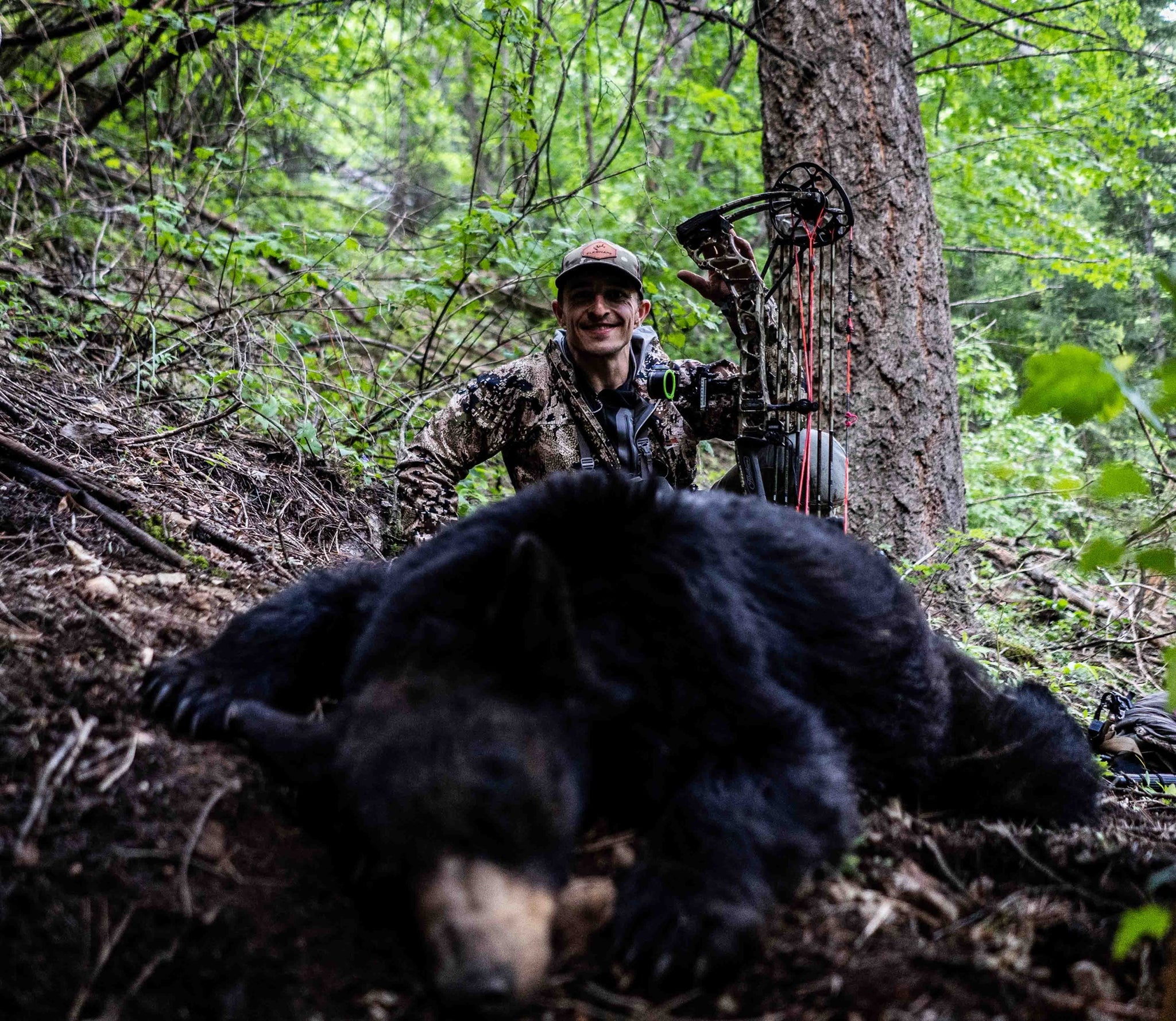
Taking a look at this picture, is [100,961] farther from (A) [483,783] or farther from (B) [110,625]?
(B) [110,625]

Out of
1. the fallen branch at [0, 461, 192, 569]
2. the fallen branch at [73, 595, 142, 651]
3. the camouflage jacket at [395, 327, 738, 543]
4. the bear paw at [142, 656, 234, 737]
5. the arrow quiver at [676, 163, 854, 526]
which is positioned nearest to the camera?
the bear paw at [142, 656, 234, 737]

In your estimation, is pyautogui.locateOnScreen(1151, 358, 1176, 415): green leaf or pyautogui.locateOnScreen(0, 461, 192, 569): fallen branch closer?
pyautogui.locateOnScreen(1151, 358, 1176, 415): green leaf

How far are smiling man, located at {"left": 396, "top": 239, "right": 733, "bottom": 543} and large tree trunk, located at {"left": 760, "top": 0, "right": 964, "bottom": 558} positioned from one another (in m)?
1.00

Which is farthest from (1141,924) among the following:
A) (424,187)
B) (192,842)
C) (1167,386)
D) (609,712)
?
(424,187)

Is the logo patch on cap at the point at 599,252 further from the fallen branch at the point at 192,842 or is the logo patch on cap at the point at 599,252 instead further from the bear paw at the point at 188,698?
the fallen branch at the point at 192,842

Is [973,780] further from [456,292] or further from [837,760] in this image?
[456,292]

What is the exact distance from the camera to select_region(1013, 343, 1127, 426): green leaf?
1609 millimetres

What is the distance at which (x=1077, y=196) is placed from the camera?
1159 centimetres

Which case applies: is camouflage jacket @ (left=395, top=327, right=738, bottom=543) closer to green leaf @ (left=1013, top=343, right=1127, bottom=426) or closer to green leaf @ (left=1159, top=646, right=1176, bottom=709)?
green leaf @ (left=1013, top=343, right=1127, bottom=426)

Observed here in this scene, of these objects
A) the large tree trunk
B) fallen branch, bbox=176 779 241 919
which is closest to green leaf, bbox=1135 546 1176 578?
fallen branch, bbox=176 779 241 919

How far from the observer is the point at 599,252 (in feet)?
16.2

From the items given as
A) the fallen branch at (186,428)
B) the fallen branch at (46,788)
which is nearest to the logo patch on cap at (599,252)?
the fallen branch at (186,428)

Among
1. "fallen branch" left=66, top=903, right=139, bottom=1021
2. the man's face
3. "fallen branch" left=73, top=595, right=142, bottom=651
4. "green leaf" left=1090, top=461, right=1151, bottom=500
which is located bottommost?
"fallen branch" left=66, top=903, right=139, bottom=1021

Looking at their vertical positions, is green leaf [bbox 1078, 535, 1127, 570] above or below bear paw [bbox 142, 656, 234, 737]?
above
